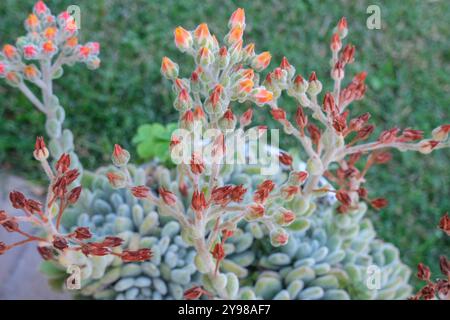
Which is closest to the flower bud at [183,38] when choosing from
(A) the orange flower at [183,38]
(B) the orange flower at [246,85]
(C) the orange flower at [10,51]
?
(A) the orange flower at [183,38]

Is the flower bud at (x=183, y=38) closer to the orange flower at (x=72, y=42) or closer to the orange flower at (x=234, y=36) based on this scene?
the orange flower at (x=234, y=36)

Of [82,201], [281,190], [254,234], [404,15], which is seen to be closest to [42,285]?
[82,201]

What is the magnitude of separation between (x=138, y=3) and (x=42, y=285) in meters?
1.15

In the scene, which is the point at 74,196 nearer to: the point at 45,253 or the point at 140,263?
the point at 45,253

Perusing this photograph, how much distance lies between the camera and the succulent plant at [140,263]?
1.12 meters

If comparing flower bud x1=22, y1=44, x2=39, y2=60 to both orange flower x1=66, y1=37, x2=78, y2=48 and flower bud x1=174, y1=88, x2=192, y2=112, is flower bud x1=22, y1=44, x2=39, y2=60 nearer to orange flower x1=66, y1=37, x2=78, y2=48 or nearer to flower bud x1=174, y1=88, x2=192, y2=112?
orange flower x1=66, y1=37, x2=78, y2=48

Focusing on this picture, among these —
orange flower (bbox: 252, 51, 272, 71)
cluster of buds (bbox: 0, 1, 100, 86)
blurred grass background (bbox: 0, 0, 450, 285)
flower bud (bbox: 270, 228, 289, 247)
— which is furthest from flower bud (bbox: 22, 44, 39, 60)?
blurred grass background (bbox: 0, 0, 450, 285)

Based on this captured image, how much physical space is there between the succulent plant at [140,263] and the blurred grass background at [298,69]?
0.72 m

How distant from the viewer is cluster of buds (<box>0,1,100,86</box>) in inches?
39.8

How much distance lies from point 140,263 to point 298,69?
3.83ft

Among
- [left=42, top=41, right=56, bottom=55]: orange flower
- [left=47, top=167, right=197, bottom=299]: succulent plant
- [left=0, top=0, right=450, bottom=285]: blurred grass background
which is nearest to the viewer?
[left=42, top=41, right=56, bottom=55]: orange flower

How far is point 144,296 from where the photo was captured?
1.15 m

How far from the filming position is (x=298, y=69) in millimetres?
2111

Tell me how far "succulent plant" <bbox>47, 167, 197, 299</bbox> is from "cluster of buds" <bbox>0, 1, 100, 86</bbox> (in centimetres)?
27
